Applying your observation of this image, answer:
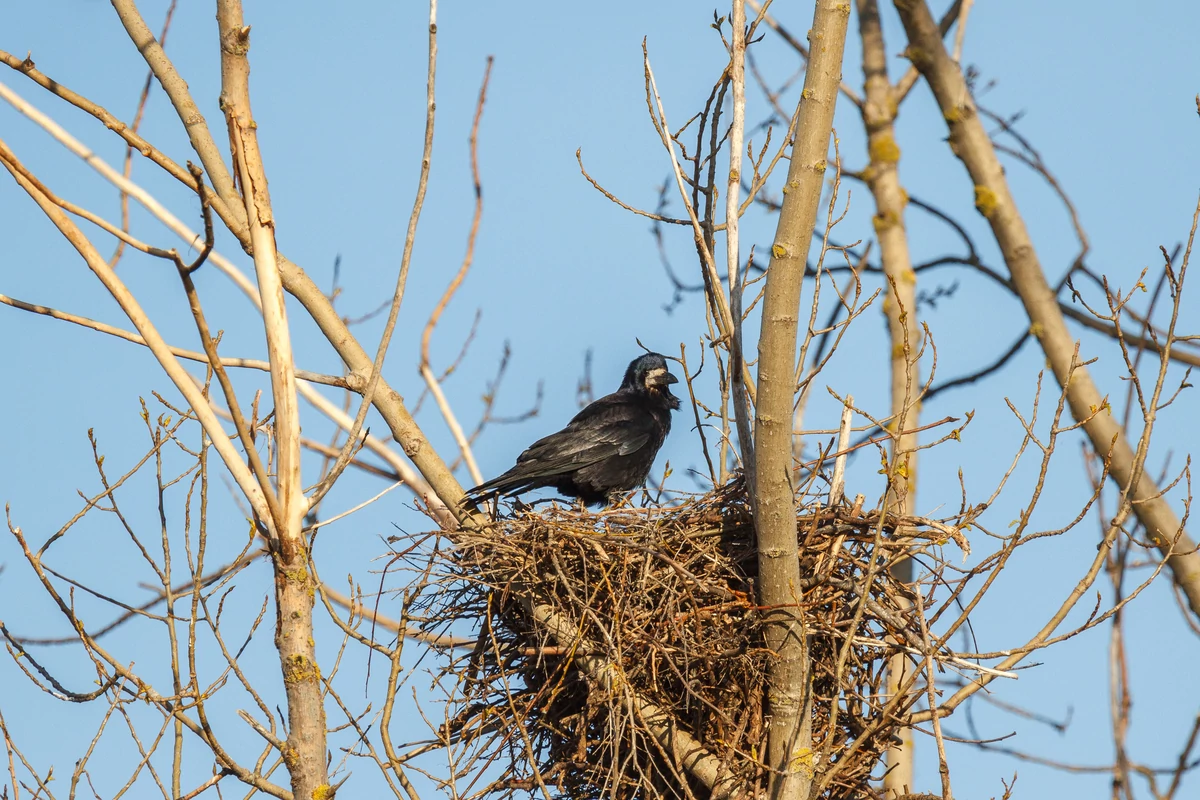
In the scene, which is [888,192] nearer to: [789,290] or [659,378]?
[659,378]

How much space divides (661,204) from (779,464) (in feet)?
17.6

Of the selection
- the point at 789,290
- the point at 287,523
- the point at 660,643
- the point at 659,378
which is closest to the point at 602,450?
the point at 659,378

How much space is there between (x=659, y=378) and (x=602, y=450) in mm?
999

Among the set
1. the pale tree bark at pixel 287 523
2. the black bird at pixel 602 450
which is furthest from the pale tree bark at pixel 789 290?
the black bird at pixel 602 450

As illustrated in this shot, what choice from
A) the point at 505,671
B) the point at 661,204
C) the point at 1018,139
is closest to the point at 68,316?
the point at 505,671

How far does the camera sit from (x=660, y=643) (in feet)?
15.5

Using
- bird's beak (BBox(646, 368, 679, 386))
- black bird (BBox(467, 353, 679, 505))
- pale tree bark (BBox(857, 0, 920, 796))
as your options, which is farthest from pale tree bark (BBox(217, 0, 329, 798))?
pale tree bark (BBox(857, 0, 920, 796))

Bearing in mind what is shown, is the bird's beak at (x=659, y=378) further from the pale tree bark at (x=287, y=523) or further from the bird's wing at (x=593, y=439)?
the pale tree bark at (x=287, y=523)

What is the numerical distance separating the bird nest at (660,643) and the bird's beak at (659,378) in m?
2.66

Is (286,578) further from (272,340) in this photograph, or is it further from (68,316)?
(68,316)

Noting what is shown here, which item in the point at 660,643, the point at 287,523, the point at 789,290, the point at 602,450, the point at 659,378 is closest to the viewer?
→ the point at 287,523

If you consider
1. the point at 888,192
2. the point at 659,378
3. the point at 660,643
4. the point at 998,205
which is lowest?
the point at 660,643

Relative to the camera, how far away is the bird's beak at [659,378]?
791 cm

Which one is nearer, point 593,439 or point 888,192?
point 593,439
